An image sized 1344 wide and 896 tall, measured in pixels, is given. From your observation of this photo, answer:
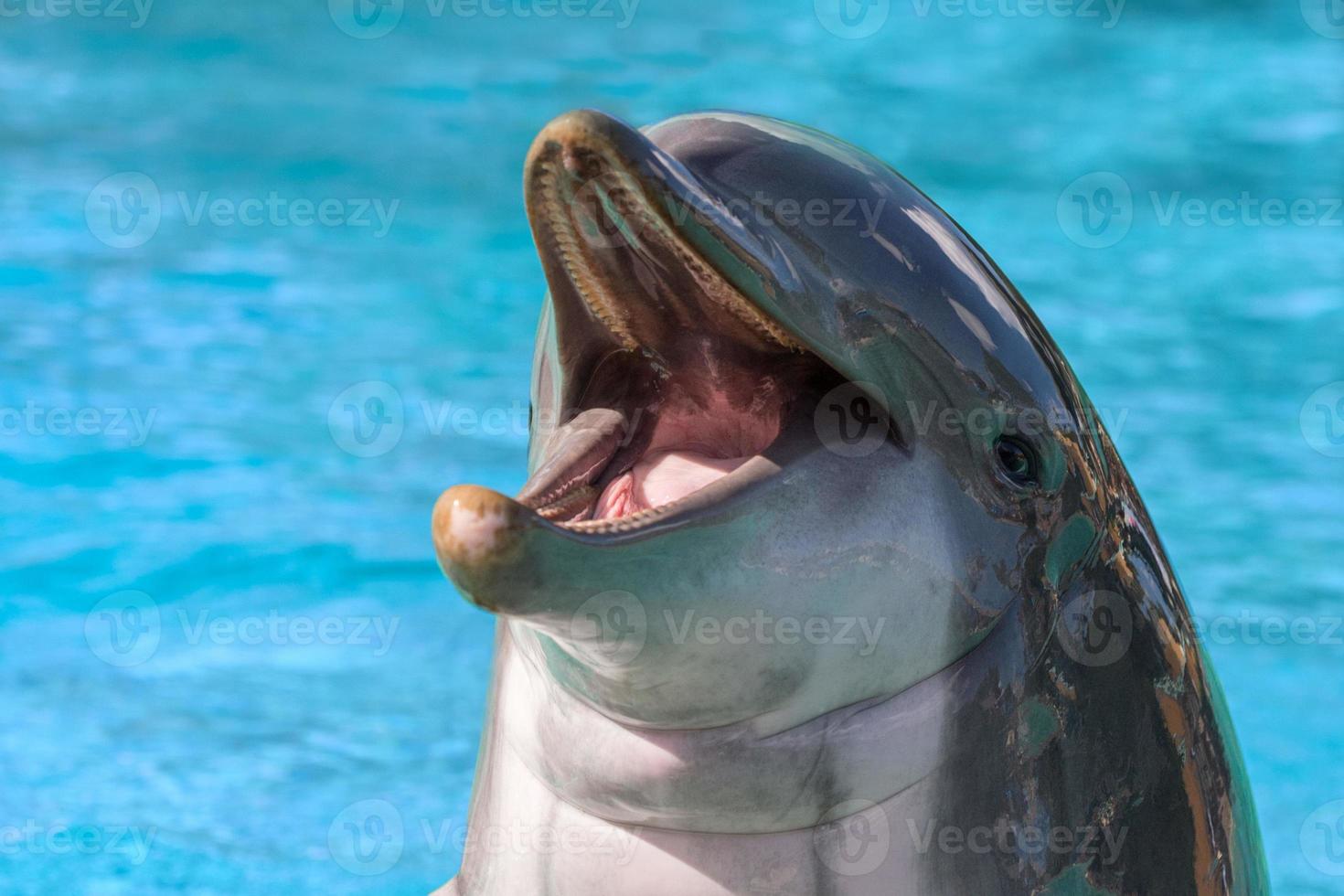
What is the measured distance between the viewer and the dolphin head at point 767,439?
214cm

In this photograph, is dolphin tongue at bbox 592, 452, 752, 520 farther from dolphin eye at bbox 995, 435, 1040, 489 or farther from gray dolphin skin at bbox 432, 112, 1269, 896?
dolphin eye at bbox 995, 435, 1040, 489

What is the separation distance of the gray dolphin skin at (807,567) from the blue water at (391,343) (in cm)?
366

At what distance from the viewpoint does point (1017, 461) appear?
2.43 metres

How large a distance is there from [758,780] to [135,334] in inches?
287

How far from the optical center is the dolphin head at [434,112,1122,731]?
7.03 feet

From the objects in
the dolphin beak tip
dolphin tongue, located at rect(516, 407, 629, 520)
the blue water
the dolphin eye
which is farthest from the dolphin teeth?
the blue water

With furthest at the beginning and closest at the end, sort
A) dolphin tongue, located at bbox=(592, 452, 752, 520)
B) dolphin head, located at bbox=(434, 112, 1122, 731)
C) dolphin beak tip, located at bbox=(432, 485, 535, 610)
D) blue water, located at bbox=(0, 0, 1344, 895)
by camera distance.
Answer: blue water, located at bbox=(0, 0, 1344, 895) < dolphin tongue, located at bbox=(592, 452, 752, 520) < dolphin head, located at bbox=(434, 112, 1122, 731) < dolphin beak tip, located at bbox=(432, 485, 535, 610)

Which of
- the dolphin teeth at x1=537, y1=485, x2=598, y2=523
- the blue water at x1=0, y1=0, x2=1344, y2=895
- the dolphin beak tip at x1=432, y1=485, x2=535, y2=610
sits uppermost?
the blue water at x1=0, y1=0, x2=1344, y2=895

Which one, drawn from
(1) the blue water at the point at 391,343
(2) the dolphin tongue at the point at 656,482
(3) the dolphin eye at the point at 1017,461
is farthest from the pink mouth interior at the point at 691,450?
(1) the blue water at the point at 391,343

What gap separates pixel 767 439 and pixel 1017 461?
347mm

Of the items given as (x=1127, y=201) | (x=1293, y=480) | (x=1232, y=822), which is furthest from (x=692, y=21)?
(x=1232, y=822)

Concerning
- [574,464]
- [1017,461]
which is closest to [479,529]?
[574,464]

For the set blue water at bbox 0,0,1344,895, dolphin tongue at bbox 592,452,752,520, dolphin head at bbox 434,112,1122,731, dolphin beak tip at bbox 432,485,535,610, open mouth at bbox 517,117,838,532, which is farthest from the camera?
blue water at bbox 0,0,1344,895

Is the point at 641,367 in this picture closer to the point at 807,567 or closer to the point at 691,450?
the point at 691,450
